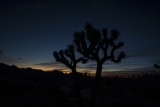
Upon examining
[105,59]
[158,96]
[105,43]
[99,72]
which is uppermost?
[105,43]

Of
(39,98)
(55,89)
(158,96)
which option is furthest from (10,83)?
(158,96)

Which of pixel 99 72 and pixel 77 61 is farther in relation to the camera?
pixel 77 61

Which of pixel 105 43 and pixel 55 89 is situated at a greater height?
pixel 105 43

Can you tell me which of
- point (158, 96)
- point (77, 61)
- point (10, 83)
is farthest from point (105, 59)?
point (10, 83)

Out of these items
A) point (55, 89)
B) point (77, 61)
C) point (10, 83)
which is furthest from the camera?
point (10, 83)

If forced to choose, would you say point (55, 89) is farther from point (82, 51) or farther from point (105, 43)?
point (105, 43)

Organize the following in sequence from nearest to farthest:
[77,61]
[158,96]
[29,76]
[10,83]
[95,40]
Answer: [95,40]
[77,61]
[158,96]
[10,83]
[29,76]

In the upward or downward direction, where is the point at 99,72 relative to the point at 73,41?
downward

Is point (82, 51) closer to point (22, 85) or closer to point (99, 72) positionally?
point (99, 72)

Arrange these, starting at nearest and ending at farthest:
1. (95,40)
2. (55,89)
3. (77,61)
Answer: (95,40) < (77,61) < (55,89)

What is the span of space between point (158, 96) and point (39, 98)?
38.7ft

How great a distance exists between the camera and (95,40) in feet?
35.9

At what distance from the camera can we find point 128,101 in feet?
39.1

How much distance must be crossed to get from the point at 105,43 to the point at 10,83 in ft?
39.9
